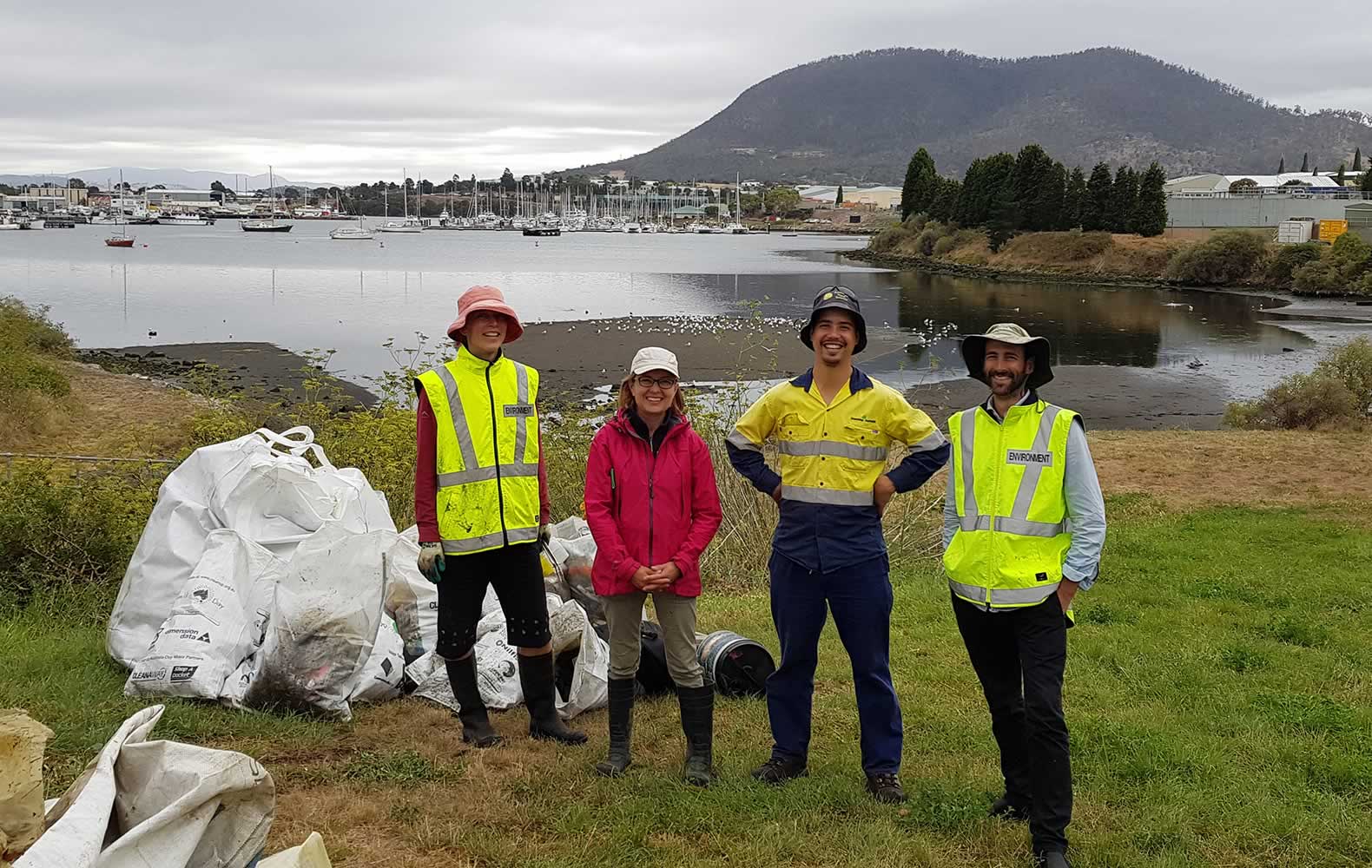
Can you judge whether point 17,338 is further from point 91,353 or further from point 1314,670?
point 1314,670

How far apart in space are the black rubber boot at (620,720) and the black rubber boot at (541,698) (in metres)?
0.37

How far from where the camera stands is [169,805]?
276cm

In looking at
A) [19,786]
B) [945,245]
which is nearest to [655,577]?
[19,786]

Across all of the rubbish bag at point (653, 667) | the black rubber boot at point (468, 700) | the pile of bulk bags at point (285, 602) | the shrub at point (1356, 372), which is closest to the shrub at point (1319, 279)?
the shrub at point (1356, 372)

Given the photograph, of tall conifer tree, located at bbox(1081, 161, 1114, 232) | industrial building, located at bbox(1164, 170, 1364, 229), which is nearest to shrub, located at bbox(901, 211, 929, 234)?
tall conifer tree, located at bbox(1081, 161, 1114, 232)

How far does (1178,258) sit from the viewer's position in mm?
67250

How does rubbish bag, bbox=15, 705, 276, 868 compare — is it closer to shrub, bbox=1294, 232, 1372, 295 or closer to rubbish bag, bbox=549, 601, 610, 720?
rubbish bag, bbox=549, 601, 610, 720

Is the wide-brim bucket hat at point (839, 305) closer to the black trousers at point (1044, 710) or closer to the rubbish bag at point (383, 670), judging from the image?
the black trousers at point (1044, 710)

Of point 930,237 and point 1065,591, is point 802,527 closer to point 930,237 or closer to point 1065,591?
point 1065,591

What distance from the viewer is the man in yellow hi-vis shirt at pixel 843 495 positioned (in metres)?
4.44

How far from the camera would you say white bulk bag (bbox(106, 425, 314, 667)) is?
17.8ft

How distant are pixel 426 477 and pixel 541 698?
1169 mm

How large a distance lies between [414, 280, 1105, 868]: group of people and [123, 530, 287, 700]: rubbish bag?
98 cm

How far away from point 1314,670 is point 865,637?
356cm
